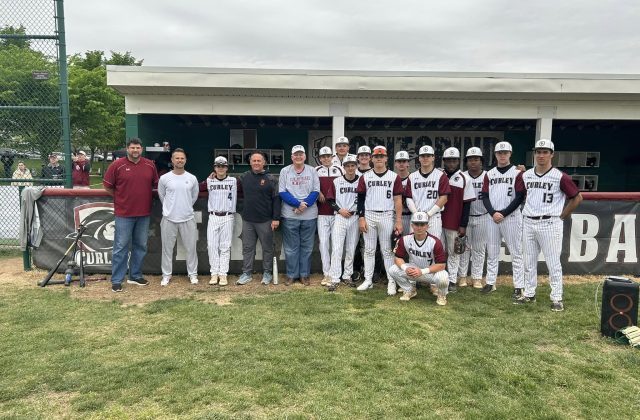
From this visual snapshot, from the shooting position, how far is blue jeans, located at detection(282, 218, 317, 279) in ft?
20.0

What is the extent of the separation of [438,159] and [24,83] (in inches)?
433

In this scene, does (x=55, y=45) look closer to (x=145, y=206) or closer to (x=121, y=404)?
(x=145, y=206)

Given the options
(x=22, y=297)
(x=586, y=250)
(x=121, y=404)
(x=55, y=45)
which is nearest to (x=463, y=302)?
(x=586, y=250)

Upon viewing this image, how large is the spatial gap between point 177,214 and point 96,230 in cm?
145

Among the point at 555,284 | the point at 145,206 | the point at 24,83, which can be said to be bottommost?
the point at 555,284

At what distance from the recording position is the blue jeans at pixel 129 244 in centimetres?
575

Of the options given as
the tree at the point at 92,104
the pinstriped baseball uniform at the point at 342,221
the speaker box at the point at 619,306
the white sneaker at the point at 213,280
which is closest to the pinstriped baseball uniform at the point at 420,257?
the pinstriped baseball uniform at the point at 342,221

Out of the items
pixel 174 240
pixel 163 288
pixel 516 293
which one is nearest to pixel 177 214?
pixel 174 240

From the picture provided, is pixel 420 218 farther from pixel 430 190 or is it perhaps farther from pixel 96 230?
pixel 96 230

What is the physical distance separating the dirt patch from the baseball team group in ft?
0.52

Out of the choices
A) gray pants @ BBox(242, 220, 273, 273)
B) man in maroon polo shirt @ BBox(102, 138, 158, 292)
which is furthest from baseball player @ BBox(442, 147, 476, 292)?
man in maroon polo shirt @ BBox(102, 138, 158, 292)

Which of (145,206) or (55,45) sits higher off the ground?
(55,45)

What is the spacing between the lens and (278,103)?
9750 millimetres

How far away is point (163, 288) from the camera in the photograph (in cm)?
588
